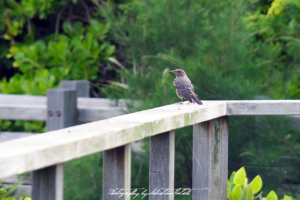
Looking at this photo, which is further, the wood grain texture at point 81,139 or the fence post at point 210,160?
→ the fence post at point 210,160

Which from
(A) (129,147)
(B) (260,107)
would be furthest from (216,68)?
(A) (129,147)

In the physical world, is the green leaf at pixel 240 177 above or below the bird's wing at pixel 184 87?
below

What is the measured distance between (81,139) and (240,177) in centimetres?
108

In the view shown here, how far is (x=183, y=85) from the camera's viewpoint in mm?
2896

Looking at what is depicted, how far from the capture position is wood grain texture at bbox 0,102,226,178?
0.88 meters

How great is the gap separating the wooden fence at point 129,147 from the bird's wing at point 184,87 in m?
0.65

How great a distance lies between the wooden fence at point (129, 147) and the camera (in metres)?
0.96

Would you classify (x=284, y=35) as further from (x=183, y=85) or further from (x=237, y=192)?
(x=237, y=192)

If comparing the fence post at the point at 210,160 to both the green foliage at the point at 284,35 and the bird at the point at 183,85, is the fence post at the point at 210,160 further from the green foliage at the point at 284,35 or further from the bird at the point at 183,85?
the green foliage at the point at 284,35

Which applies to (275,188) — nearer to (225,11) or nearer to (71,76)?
(225,11)

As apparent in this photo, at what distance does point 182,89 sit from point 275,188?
88 cm

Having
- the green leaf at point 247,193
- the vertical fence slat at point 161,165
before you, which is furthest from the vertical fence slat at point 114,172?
the green leaf at point 247,193

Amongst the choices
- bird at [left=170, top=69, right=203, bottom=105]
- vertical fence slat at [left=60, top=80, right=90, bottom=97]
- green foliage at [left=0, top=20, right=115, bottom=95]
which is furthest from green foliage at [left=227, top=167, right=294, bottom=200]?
green foliage at [left=0, top=20, right=115, bottom=95]

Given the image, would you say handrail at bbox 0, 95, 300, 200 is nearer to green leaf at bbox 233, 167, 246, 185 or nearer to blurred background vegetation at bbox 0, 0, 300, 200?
green leaf at bbox 233, 167, 246, 185
